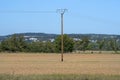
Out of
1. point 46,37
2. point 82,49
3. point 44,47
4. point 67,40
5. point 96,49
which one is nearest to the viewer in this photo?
point 67,40

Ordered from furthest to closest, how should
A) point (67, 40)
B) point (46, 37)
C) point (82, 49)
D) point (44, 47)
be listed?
point (46, 37) → point (82, 49) → point (44, 47) → point (67, 40)

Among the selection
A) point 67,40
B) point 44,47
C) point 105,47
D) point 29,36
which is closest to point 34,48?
point 44,47

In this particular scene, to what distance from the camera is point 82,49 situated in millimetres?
156375

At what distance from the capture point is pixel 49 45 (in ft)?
457

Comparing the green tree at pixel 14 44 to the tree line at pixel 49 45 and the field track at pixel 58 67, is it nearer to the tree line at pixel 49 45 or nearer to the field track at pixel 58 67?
the tree line at pixel 49 45

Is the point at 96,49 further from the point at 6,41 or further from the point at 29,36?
the point at 6,41

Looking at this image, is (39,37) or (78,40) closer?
(78,40)

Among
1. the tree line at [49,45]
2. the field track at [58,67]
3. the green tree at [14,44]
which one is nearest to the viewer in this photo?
the field track at [58,67]

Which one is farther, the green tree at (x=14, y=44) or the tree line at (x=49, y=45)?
the green tree at (x=14, y=44)

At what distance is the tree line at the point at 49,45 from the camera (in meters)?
132

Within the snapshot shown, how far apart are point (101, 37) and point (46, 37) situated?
27073 mm

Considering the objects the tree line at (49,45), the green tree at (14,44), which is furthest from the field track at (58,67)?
the green tree at (14,44)

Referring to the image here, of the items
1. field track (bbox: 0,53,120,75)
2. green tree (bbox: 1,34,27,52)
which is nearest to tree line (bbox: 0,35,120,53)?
green tree (bbox: 1,34,27,52)

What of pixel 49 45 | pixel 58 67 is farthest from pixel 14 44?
pixel 58 67
